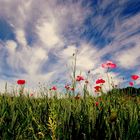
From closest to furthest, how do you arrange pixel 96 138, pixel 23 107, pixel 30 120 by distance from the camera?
pixel 96 138 < pixel 30 120 < pixel 23 107

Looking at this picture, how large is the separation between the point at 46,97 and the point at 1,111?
137 centimetres

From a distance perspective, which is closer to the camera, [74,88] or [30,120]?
[30,120]

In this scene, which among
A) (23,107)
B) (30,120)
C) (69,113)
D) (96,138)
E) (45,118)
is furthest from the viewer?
(23,107)

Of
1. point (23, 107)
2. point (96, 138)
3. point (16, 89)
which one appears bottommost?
point (96, 138)

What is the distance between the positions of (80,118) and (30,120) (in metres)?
0.67

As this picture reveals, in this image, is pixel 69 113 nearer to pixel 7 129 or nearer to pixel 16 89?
pixel 7 129

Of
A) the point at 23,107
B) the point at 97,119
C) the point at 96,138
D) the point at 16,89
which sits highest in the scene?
the point at 16,89

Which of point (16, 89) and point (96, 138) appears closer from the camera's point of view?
point (96, 138)

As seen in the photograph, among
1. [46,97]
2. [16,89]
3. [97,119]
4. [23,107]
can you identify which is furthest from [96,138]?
[16,89]

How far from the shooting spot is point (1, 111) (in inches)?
152

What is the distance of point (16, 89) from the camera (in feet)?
17.7

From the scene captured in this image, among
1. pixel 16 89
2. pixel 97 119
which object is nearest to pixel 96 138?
pixel 97 119

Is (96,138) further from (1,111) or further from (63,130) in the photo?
(1,111)

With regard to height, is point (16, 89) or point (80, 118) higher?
point (16, 89)
